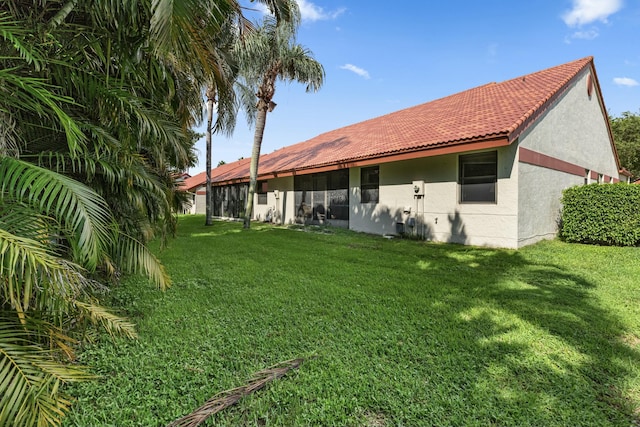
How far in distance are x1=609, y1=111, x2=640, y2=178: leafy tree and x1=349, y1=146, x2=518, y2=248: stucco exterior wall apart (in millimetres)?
27268

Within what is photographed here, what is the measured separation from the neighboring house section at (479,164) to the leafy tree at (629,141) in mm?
15750

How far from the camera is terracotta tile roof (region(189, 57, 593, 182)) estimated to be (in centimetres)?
852

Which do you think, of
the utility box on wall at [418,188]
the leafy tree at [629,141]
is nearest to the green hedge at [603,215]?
the utility box on wall at [418,188]

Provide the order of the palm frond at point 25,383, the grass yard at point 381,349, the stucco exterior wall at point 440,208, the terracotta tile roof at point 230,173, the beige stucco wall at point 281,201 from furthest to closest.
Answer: the terracotta tile roof at point 230,173 → the beige stucco wall at point 281,201 → the stucco exterior wall at point 440,208 → the grass yard at point 381,349 → the palm frond at point 25,383

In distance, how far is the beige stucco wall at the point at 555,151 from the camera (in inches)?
346

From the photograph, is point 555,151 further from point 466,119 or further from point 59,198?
point 59,198

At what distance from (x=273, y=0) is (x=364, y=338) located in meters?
6.40

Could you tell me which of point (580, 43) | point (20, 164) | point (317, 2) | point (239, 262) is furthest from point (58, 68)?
point (580, 43)

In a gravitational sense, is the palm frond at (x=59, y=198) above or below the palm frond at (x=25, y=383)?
above

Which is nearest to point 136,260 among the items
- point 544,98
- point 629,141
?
point 544,98

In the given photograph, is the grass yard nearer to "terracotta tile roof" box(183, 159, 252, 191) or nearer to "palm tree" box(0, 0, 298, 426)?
"palm tree" box(0, 0, 298, 426)

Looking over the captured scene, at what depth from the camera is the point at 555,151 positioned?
10305 mm

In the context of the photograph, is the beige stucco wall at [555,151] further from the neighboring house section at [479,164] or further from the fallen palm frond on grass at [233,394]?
the fallen palm frond on grass at [233,394]

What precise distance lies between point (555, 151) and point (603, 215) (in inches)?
106
